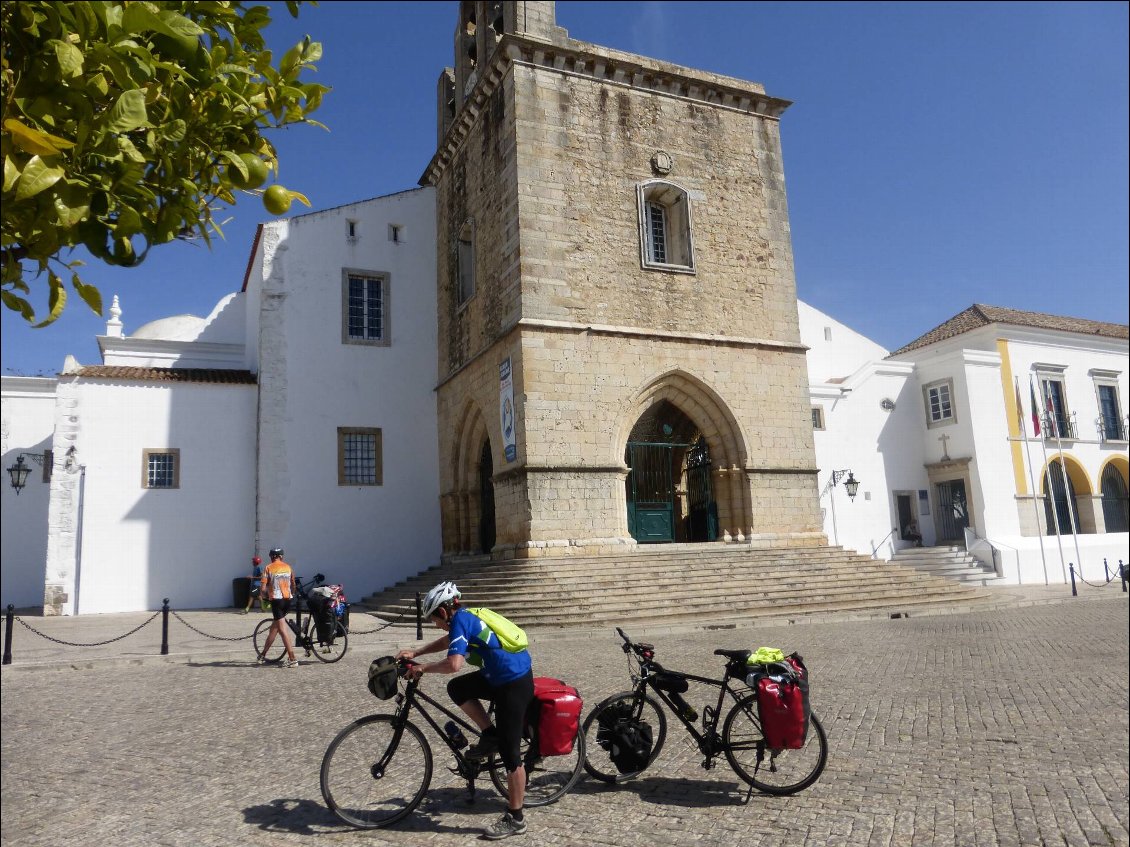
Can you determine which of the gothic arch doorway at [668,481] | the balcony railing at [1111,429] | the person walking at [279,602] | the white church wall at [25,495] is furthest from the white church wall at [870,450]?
the white church wall at [25,495]

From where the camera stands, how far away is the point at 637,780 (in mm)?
5633

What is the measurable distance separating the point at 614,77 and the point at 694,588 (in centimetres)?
1186

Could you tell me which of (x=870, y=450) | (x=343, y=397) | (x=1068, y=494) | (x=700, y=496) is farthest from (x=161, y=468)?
(x=1068, y=494)

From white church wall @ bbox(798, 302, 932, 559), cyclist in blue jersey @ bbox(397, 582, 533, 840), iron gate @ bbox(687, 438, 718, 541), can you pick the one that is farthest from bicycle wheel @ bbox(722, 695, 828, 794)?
white church wall @ bbox(798, 302, 932, 559)

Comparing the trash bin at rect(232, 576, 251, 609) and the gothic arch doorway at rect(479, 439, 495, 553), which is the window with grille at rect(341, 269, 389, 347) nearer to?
the gothic arch doorway at rect(479, 439, 495, 553)

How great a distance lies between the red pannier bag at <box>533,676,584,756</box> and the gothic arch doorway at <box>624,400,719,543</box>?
1395 centimetres

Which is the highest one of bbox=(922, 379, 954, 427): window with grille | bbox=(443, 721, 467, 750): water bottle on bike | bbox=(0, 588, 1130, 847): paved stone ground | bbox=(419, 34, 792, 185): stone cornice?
bbox=(419, 34, 792, 185): stone cornice

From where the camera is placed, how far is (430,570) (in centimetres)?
2103

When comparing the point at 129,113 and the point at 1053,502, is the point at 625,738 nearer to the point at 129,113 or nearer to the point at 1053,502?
the point at 129,113

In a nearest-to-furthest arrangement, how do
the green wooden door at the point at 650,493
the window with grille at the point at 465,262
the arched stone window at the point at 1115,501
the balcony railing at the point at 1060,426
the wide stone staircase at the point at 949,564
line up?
the green wooden door at the point at 650,493, the window with grille at the point at 465,262, the wide stone staircase at the point at 949,564, the balcony railing at the point at 1060,426, the arched stone window at the point at 1115,501

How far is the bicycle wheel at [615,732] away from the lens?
555 cm

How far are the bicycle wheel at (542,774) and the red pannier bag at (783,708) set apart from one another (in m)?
1.12

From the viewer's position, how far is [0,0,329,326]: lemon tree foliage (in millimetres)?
2332

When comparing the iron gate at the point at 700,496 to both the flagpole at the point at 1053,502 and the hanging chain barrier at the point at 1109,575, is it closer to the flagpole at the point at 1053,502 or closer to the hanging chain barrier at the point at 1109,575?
the hanging chain barrier at the point at 1109,575
